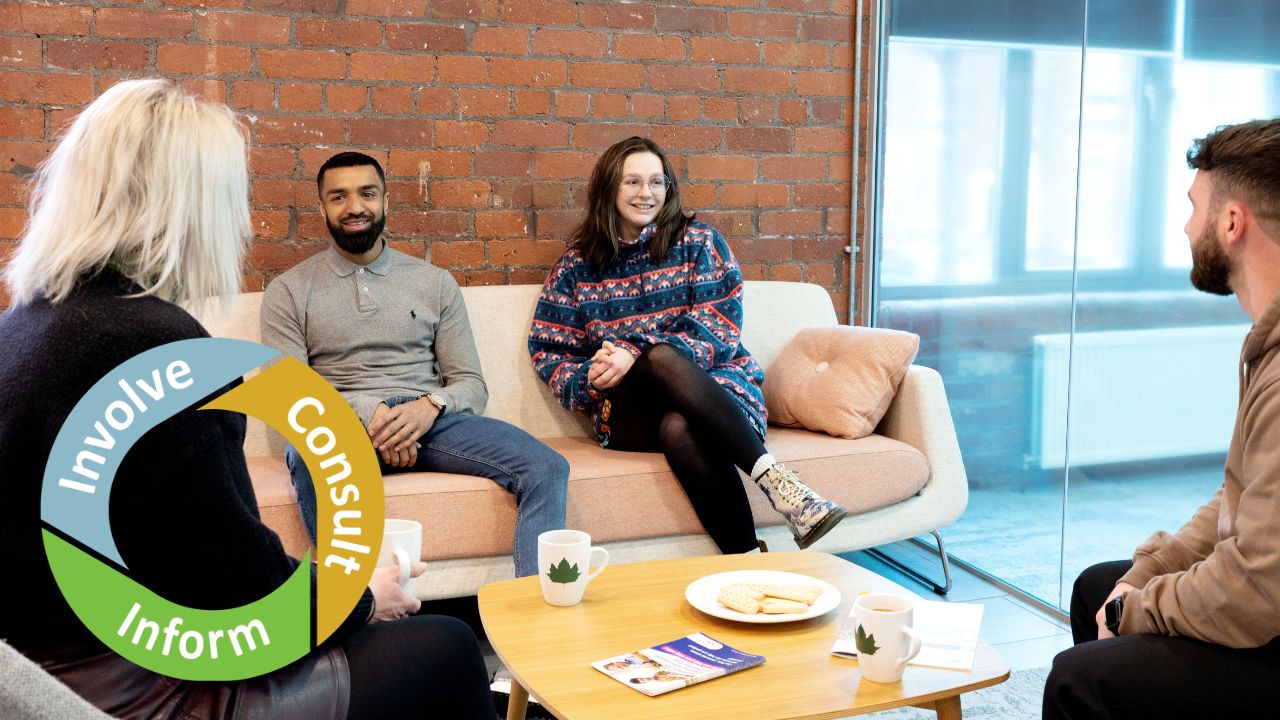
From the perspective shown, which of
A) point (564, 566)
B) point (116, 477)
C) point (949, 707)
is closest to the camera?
point (116, 477)

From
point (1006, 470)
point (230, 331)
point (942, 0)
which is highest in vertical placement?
point (942, 0)

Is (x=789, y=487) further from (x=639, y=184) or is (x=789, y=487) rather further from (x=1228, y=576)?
(x=1228, y=576)

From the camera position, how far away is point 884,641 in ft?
4.58

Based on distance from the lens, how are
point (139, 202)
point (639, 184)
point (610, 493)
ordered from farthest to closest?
point (639, 184)
point (610, 493)
point (139, 202)

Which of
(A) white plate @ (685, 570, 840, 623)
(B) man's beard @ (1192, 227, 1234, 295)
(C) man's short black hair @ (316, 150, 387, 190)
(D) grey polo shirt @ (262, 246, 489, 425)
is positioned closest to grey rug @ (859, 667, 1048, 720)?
(A) white plate @ (685, 570, 840, 623)

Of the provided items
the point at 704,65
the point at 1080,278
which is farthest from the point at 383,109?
the point at 1080,278

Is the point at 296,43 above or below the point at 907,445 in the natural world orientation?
above

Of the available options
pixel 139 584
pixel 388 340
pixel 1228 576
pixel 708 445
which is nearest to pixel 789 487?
pixel 708 445

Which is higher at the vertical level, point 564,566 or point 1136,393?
point 1136,393

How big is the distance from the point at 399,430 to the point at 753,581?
1.09 meters

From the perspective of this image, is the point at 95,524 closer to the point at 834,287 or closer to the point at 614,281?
the point at 614,281

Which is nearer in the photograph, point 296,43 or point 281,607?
point 281,607

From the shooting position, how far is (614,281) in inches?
119

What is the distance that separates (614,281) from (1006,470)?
4.01ft
